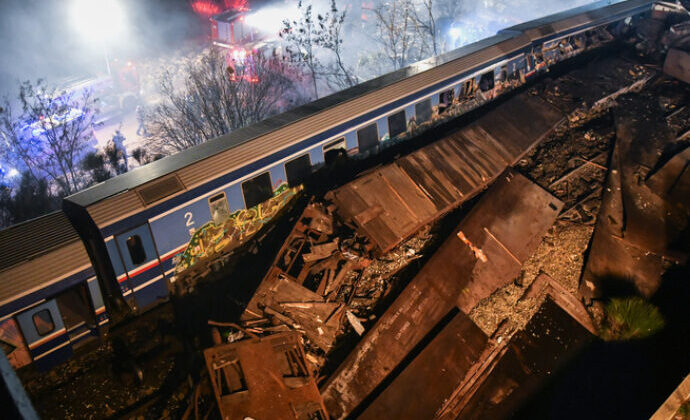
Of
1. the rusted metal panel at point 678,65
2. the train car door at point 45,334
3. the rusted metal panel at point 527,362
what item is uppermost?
the rusted metal panel at point 678,65

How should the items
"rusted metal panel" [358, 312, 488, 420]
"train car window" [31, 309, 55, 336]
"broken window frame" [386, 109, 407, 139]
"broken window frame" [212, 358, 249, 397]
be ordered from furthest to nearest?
"broken window frame" [386, 109, 407, 139], "train car window" [31, 309, 55, 336], "rusted metal panel" [358, 312, 488, 420], "broken window frame" [212, 358, 249, 397]

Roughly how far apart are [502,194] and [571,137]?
6.21m

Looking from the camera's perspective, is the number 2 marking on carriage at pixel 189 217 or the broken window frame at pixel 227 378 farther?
the number 2 marking on carriage at pixel 189 217

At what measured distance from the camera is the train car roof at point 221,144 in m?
11.6

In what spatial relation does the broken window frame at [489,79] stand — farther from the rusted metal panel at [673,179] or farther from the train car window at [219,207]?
the train car window at [219,207]

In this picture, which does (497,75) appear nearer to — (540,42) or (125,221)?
(540,42)

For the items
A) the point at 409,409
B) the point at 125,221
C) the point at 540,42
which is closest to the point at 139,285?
the point at 125,221

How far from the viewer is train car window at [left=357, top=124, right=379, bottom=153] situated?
619 inches

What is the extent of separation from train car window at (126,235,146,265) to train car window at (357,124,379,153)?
8.66m

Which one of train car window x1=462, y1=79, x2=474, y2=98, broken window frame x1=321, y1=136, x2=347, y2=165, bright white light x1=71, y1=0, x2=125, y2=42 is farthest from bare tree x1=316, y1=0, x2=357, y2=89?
bright white light x1=71, y1=0, x2=125, y2=42

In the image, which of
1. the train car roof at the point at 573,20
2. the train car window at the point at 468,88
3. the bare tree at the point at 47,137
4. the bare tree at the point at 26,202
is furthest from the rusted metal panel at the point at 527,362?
the bare tree at the point at 47,137

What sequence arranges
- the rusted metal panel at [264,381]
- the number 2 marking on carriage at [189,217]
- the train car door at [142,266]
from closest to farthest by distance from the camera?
the rusted metal panel at [264,381]
the train car door at [142,266]
the number 2 marking on carriage at [189,217]

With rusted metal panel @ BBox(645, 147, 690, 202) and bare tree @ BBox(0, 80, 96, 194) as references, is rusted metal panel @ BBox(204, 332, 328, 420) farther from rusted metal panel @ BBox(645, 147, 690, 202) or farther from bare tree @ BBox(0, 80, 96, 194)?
bare tree @ BBox(0, 80, 96, 194)

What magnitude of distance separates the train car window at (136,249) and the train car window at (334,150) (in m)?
6.97
